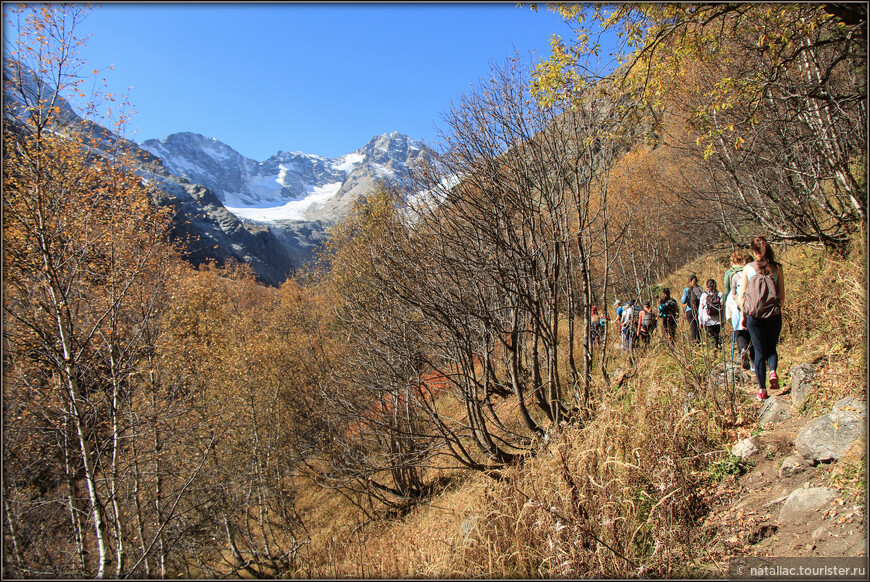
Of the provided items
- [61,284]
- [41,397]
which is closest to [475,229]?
[61,284]

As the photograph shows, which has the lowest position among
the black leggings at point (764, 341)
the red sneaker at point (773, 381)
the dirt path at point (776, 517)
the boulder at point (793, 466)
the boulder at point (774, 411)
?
the dirt path at point (776, 517)

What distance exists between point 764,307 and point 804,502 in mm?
2169

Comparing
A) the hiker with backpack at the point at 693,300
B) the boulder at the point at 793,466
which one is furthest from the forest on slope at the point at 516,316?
the hiker with backpack at the point at 693,300

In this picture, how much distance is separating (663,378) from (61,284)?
27.5ft

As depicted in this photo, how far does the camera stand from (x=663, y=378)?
16.3ft

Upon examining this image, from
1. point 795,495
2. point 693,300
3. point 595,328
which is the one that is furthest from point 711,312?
point 795,495

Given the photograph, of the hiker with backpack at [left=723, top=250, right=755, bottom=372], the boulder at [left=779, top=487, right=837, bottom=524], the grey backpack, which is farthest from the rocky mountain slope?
the hiker with backpack at [left=723, top=250, right=755, bottom=372]

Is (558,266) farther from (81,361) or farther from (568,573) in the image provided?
(81,361)

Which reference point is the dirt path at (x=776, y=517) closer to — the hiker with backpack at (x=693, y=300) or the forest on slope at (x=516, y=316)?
the forest on slope at (x=516, y=316)

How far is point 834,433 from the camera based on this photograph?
3.10m

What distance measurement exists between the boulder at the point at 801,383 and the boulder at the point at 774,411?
91mm

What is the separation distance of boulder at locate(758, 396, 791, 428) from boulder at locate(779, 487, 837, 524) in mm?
1173

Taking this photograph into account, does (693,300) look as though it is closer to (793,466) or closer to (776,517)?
(793,466)

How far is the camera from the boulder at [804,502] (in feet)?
9.11
